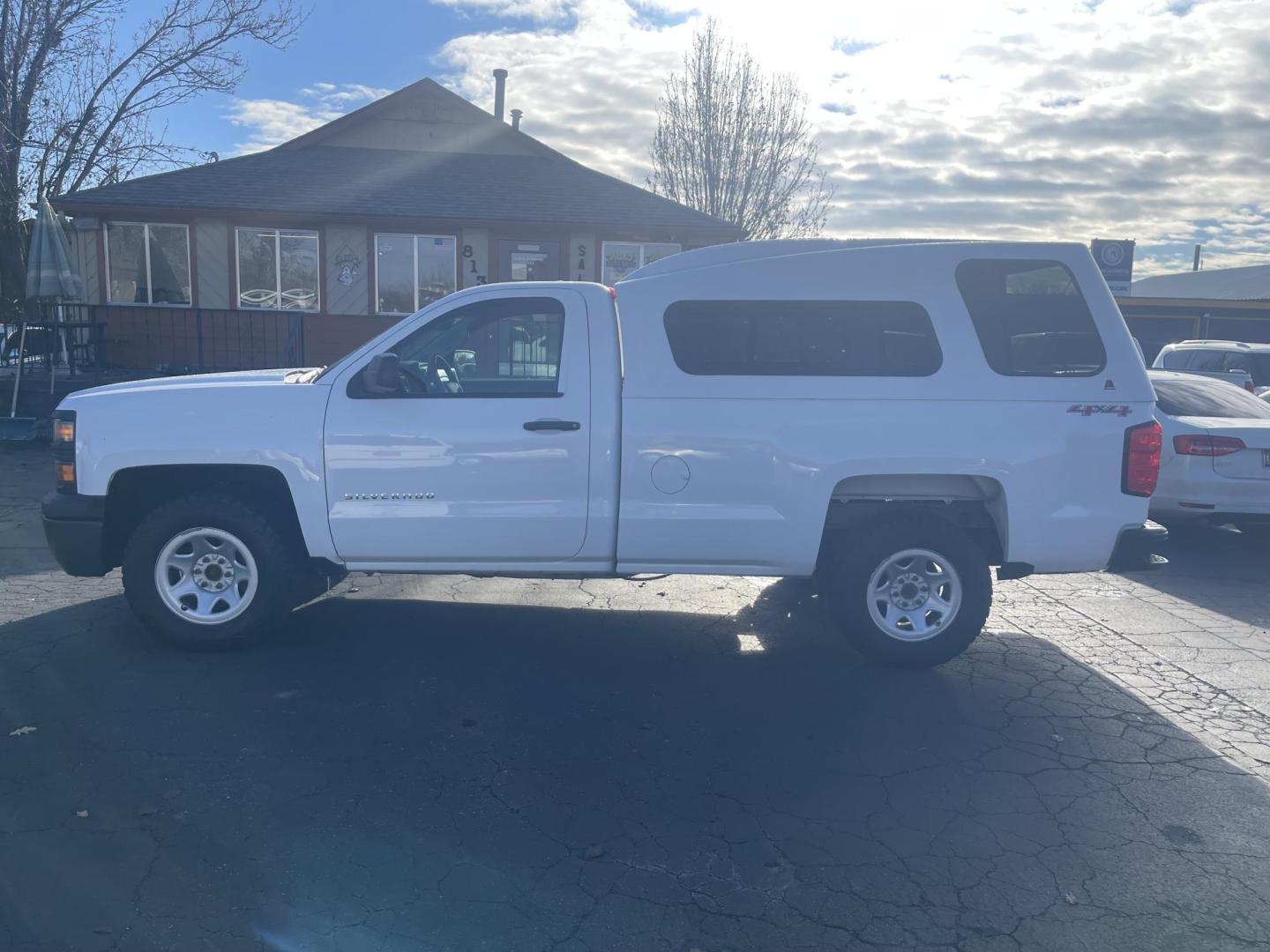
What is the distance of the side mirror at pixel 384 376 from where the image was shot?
5.39 metres

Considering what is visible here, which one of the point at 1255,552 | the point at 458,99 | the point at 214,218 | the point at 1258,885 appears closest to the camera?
the point at 1258,885

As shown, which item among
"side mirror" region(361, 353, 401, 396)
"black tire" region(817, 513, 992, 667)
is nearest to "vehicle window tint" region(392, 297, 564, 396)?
"side mirror" region(361, 353, 401, 396)

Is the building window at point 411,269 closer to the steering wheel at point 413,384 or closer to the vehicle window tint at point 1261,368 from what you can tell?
the vehicle window tint at point 1261,368

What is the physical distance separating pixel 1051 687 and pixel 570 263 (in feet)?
47.7

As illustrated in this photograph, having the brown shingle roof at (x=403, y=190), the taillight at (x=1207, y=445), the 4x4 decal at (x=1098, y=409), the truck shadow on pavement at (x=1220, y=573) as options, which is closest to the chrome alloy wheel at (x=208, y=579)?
the 4x4 decal at (x=1098, y=409)

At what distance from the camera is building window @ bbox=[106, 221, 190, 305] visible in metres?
18.2

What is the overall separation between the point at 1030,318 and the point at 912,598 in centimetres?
164

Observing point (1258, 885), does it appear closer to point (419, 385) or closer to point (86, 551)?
point (419, 385)

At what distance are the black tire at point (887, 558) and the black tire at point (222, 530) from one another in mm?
3013

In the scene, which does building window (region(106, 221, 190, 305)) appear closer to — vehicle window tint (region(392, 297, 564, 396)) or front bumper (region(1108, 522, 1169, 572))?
vehicle window tint (region(392, 297, 564, 396))

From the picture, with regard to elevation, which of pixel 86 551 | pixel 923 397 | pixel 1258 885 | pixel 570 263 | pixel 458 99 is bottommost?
pixel 1258 885

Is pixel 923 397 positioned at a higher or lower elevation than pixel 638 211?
lower

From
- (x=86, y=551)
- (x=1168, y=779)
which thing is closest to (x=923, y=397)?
(x=1168, y=779)

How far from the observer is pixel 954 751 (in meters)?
4.71
